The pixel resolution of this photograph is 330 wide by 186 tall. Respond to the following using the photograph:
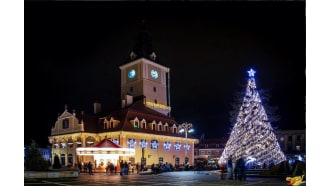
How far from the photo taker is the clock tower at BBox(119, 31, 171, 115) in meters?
22.1

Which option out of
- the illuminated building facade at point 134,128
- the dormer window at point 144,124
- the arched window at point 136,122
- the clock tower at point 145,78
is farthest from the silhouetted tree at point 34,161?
the clock tower at point 145,78

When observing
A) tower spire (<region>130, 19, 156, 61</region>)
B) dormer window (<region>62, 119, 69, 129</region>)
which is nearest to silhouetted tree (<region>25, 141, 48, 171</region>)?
dormer window (<region>62, 119, 69, 129</region>)

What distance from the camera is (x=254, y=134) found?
12.2 m

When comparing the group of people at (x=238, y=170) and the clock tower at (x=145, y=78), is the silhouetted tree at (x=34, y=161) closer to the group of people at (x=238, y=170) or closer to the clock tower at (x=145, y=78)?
the group of people at (x=238, y=170)

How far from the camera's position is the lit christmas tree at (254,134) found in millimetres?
12086

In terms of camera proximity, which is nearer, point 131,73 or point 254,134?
point 254,134

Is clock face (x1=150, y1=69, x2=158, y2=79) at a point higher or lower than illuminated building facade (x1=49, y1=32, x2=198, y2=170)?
higher

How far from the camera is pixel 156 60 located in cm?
2348

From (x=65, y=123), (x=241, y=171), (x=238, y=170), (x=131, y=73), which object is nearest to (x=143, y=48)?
(x=131, y=73)

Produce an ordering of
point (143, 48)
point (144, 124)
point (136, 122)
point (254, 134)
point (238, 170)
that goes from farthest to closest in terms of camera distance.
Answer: point (143, 48), point (144, 124), point (136, 122), point (254, 134), point (238, 170)

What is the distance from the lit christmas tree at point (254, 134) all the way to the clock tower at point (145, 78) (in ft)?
32.5

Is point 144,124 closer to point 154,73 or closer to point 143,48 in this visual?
point 154,73

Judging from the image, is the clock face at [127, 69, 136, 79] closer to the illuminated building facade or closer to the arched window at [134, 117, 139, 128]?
the illuminated building facade

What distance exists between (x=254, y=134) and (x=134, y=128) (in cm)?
791
